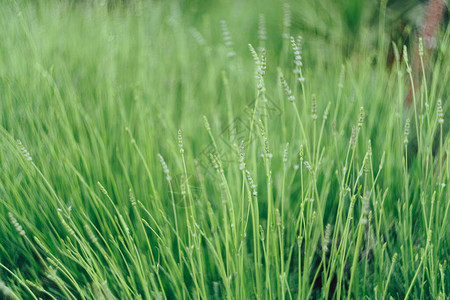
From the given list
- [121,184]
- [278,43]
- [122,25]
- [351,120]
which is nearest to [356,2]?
[278,43]

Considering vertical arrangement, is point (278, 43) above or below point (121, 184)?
above

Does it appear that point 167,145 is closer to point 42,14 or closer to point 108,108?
point 108,108

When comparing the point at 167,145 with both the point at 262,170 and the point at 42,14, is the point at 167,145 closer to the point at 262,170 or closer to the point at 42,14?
the point at 262,170

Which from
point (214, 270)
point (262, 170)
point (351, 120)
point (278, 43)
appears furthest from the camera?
point (278, 43)

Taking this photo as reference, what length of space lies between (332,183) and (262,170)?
0.21 metres

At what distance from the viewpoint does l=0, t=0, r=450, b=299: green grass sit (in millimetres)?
967

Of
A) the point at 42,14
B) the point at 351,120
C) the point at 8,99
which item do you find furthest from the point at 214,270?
the point at 42,14

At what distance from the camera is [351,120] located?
59.4 inches

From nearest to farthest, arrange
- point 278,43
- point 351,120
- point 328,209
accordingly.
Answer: point 328,209 < point 351,120 < point 278,43

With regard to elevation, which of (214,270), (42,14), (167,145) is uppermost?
(42,14)

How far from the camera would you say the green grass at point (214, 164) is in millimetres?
967

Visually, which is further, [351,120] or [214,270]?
[351,120]

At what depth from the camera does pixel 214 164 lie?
1.23 metres

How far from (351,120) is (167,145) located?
0.58 m
